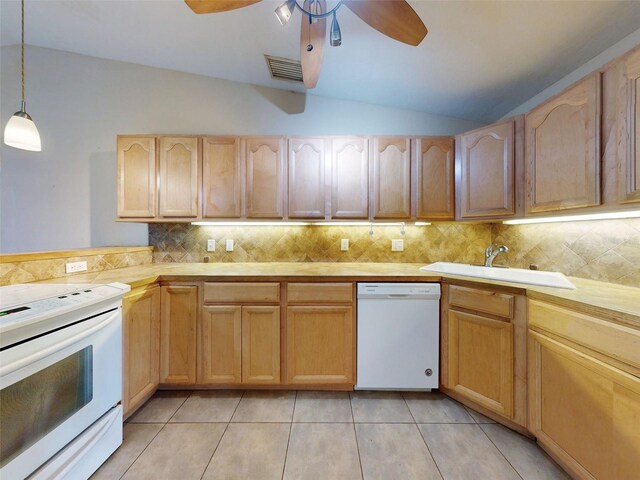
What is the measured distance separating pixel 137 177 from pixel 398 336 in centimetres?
257

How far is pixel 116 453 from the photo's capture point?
51.8 inches

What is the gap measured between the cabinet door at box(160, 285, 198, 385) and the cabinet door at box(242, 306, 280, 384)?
15.4 inches

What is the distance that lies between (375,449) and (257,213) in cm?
184

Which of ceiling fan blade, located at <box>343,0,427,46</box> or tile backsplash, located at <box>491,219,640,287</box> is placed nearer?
ceiling fan blade, located at <box>343,0,427,46</box>

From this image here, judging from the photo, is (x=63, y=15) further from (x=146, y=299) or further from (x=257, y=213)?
(x=146, y=299)

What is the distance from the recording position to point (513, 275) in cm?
169

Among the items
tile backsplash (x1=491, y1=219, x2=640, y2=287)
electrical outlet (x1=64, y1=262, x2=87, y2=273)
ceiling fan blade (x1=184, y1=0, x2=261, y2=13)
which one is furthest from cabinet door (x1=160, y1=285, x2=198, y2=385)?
tile backsplash (x1=491, y1=219, x2=640, y2=287)

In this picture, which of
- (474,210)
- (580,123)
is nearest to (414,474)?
(474,210)

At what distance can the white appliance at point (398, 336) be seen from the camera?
174 cm

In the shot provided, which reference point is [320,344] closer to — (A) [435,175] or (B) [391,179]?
(B) [391,179]

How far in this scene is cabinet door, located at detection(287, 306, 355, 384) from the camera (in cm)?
175

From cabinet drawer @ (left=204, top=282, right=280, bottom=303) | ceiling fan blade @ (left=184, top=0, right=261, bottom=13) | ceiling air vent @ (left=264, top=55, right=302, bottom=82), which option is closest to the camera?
ceiling fan blade @ (left=184, top=0, right=261, bottom=13)

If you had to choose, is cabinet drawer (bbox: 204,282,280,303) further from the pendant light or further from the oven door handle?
the pendant light

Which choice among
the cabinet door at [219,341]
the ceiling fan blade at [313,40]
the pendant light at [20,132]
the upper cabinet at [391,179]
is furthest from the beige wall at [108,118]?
the cabinet door at [219,341]
